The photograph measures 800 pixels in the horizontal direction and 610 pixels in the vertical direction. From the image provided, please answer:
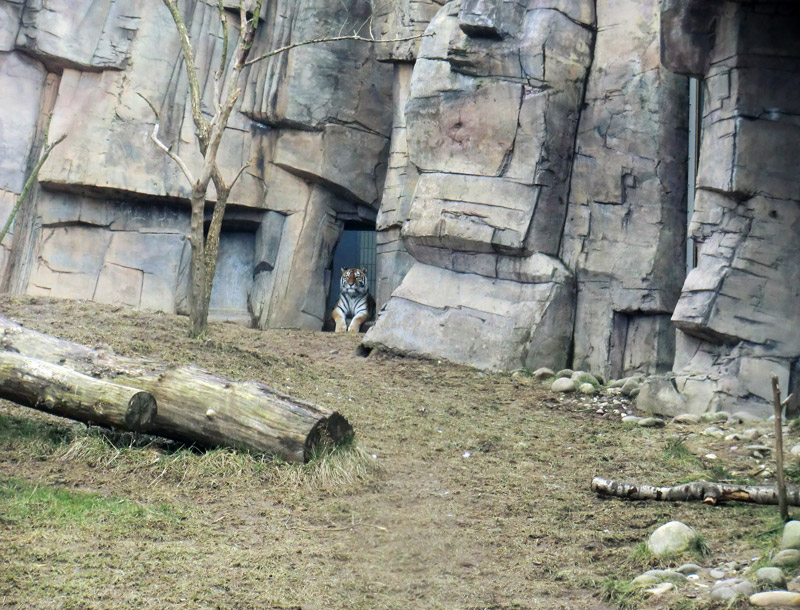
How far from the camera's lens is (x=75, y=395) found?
18.1 ft

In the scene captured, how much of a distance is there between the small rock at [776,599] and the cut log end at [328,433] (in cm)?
264

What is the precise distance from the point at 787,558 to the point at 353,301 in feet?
34.5

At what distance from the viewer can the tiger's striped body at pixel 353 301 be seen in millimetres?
13789

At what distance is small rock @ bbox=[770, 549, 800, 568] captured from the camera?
3.91m

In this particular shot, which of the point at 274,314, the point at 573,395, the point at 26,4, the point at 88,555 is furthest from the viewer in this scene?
the point at 274,314

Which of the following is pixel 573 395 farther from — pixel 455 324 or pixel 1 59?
pixel 1 59

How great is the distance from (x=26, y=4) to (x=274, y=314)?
4.78m

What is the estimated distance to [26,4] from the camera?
12219mm

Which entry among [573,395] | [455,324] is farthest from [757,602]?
[455,324]

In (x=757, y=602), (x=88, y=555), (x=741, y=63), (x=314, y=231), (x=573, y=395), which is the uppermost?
(x=741, y=63)

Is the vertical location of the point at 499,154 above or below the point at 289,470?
above

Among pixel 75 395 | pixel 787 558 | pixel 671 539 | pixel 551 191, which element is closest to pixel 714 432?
pixel 671 539

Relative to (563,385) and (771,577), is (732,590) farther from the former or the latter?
(563,385)

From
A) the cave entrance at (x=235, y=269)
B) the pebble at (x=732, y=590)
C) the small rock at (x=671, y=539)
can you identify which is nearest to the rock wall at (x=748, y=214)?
the small rock at (x=671, y=539)
